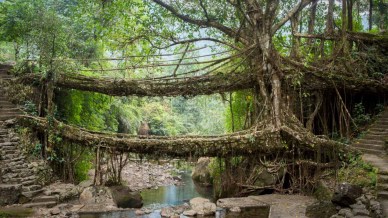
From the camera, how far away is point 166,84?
9.48 m

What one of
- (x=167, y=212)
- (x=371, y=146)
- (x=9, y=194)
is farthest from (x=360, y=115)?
(x=9, y=194)

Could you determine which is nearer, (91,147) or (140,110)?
(91,147)

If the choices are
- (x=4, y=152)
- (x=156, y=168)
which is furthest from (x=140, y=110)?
(x=4, y=152)

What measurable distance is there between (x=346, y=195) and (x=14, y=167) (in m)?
7.77

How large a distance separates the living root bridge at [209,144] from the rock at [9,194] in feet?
6.40

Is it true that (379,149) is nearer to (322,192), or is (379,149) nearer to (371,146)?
(371,146)

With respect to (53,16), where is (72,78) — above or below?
below

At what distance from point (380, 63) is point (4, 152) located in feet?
34.7

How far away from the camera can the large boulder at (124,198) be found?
9.09 metres

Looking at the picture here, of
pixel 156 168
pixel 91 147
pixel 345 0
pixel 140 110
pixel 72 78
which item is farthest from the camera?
pixel 140 110

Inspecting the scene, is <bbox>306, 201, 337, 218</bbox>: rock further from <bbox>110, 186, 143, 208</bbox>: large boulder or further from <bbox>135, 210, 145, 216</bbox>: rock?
<bbox>110, 186, 143, 208</bbox>: large boulder

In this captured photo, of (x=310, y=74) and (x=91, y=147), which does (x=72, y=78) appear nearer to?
(x=91, y=147)

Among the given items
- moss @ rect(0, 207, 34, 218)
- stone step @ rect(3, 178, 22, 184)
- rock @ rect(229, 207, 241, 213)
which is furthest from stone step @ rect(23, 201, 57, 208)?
rock @ rect(229, 207, 241, 213)

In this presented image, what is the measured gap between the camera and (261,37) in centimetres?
850
